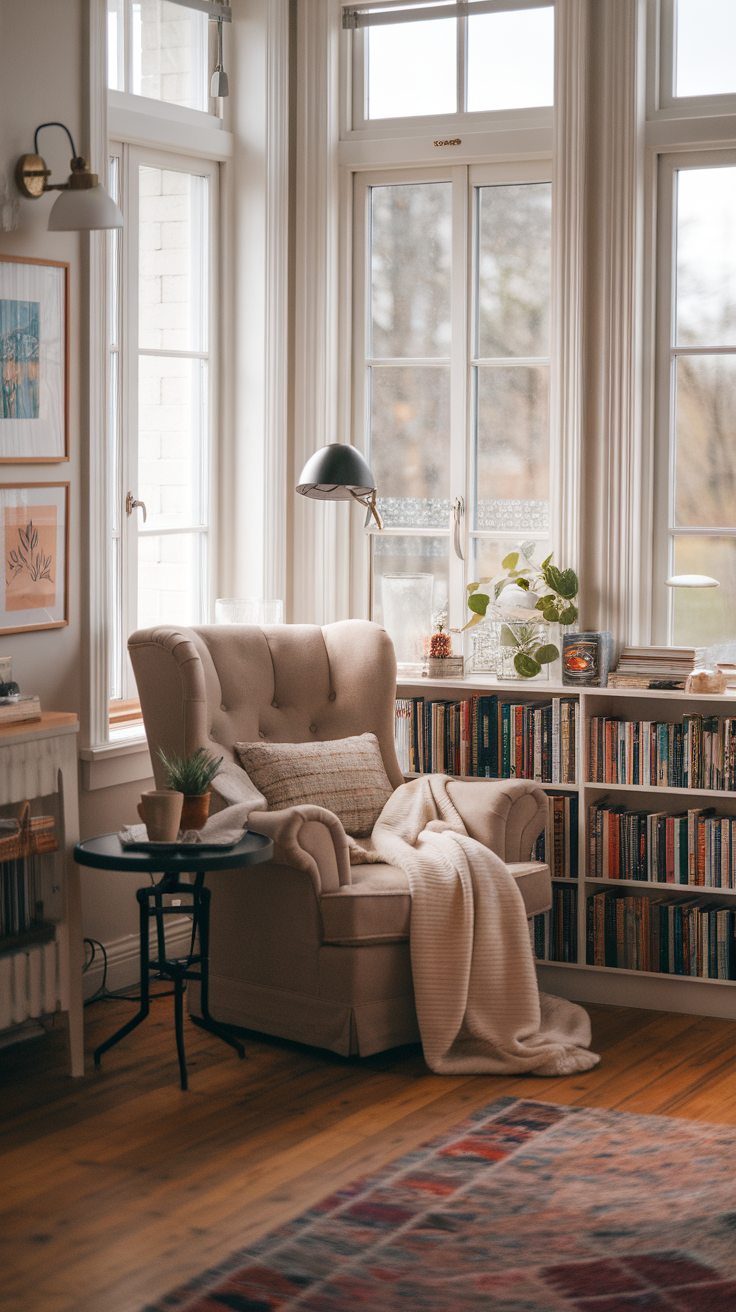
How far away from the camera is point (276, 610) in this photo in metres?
4.65

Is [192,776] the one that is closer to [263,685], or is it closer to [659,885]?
[263,685]

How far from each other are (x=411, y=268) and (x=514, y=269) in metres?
0.38

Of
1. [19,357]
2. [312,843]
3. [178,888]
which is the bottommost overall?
[178,888]

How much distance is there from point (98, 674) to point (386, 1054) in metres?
1.35

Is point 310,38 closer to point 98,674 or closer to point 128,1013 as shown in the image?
point 98,674

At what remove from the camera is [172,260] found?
4609 mm

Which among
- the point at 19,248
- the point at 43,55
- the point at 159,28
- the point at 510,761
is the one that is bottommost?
the point at 510,761

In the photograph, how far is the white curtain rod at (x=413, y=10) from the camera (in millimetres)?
4633

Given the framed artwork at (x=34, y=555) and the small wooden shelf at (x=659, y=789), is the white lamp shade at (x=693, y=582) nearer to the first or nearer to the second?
the small wooden shelf at (x=659, y=789)

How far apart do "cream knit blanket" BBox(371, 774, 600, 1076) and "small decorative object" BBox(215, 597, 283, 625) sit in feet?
3.46

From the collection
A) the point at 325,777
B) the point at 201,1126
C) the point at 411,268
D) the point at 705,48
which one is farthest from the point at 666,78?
the point at 201,1126

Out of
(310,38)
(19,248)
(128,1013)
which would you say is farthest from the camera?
(310,38)

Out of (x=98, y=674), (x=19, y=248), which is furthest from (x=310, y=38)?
(x=98, y=674)

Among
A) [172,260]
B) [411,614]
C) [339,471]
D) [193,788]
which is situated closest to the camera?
[193,788]
